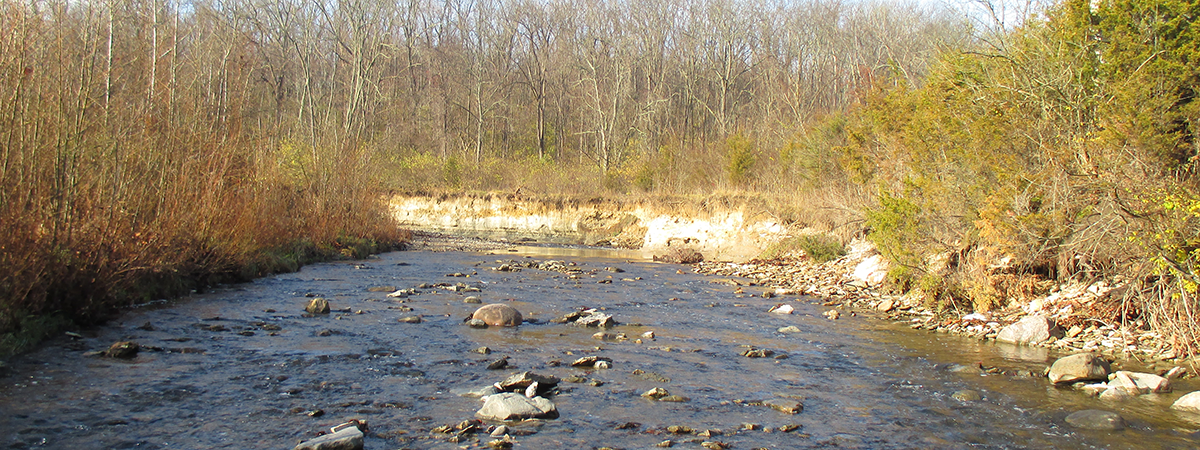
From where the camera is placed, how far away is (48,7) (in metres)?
9.76

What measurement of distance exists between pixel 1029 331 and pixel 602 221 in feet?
84.5

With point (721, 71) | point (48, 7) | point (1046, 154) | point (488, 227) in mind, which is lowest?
point (488, 227)

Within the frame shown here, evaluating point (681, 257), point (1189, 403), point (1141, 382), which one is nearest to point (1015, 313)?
point (1141, 382)

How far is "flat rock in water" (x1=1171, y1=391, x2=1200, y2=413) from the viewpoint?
7.00 meters

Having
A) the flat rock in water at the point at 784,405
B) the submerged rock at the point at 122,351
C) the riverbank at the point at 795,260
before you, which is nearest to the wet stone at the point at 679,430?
the flat rock in water at the point at 784,405

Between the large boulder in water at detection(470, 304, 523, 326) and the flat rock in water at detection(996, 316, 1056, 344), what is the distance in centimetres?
657

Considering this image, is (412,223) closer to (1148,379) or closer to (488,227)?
(488,227)

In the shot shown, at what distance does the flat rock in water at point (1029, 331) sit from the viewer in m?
10.4

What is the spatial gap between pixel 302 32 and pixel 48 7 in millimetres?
34591

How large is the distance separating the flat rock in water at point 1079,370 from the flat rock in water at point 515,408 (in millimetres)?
5288

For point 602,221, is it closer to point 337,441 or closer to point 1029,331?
point 1029,331

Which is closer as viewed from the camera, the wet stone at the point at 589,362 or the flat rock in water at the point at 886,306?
the wet stone at the point at 589,362

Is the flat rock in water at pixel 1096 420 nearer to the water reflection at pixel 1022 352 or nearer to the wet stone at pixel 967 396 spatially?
the wet stone at pixel 967 396

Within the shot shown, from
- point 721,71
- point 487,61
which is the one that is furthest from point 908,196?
point 487,61
